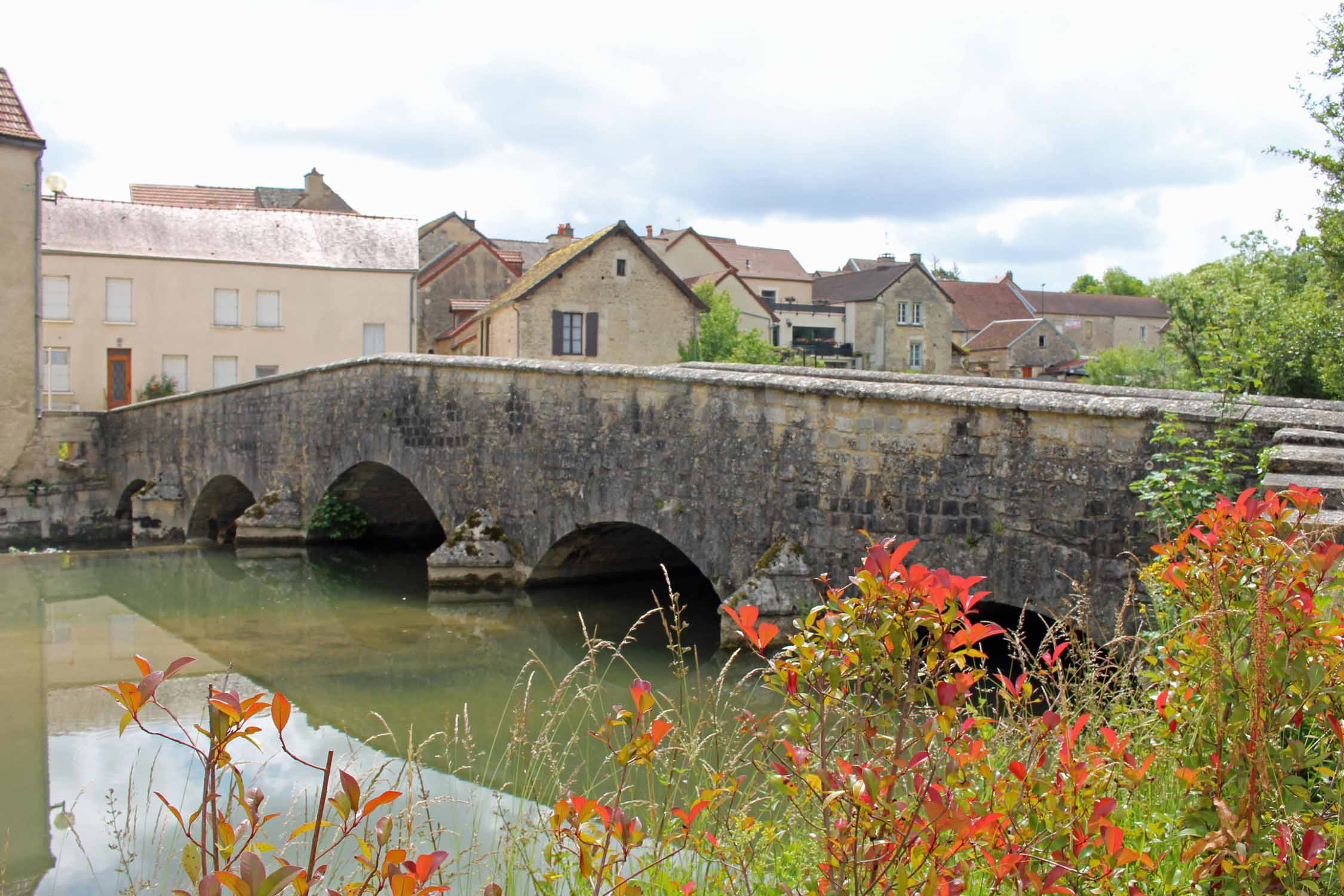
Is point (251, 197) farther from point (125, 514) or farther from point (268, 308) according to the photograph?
point (125, 514)

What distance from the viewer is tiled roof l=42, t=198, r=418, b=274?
81.1 ft

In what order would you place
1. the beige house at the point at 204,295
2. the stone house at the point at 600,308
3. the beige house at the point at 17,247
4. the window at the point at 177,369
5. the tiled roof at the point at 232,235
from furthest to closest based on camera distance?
the stone house at the point at 600,308
the window at the point at 177,369
the tiled roof at the point at 232,235
the beige house at the point at 204,295
the beige house at the point at 17,247

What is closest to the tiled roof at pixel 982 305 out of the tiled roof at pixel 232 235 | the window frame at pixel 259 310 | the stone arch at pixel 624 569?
the tiled roof at pixel 232 235

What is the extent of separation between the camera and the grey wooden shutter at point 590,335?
26016 millimetres

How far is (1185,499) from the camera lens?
17.3 feet

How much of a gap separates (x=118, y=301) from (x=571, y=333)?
10092 mm

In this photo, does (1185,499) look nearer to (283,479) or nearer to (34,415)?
(283,479)

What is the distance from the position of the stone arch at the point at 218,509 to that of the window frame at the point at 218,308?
8576mm

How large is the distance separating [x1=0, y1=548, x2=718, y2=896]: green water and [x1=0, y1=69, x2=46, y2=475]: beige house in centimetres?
546

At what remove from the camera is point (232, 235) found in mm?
26203

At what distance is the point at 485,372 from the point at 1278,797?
9915 millimetres

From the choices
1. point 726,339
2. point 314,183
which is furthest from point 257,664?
point 314,183

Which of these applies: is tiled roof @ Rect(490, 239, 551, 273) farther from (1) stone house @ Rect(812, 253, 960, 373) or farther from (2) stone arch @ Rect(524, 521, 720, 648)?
(2) stone arch @ Rect(524, 521, 720, 648)

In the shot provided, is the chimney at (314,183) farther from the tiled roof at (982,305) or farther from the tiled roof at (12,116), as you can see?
the tiled roof at (982,305)
